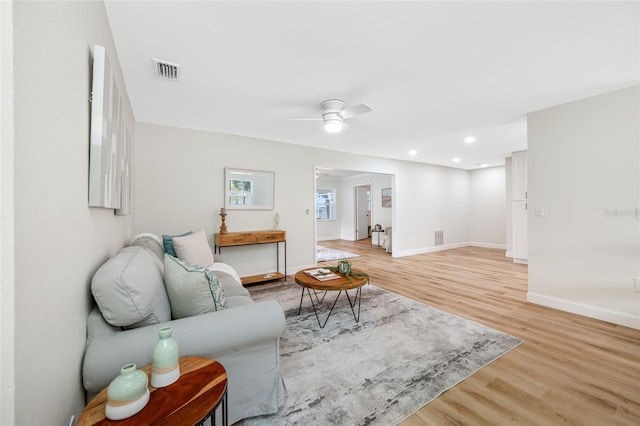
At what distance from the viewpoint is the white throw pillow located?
112 inches

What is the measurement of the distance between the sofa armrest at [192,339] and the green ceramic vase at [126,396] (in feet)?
0.97

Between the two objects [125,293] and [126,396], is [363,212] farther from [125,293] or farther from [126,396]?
[126,396]

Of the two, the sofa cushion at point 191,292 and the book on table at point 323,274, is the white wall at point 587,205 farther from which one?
the sofa cushion at point 191,292

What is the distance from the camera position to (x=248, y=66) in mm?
2207

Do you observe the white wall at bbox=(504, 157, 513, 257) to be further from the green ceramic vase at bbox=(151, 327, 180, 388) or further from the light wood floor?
the green ceramic vase at bbox=(151, 327, 180, 388)

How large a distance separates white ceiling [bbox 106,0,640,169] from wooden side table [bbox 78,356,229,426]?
1.99 meters

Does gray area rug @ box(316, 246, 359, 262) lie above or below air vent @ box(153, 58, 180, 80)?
below

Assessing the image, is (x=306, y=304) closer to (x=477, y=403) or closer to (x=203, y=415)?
(x=477, y=403)

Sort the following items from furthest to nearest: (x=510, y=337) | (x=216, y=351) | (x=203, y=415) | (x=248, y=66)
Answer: (x=510, y=337) → (x=248, y=66) → (x=216, y=351) → (x=203, y=415)

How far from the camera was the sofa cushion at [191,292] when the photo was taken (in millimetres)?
1434

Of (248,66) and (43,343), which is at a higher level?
(248,66)

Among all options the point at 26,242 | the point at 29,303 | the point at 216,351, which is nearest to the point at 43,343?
the point at 29,303

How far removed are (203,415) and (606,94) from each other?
14.2ft

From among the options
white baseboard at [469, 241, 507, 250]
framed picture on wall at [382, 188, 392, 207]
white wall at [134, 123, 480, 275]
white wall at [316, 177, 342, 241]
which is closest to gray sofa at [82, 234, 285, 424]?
white wall at [134, 123, 480, 275]
